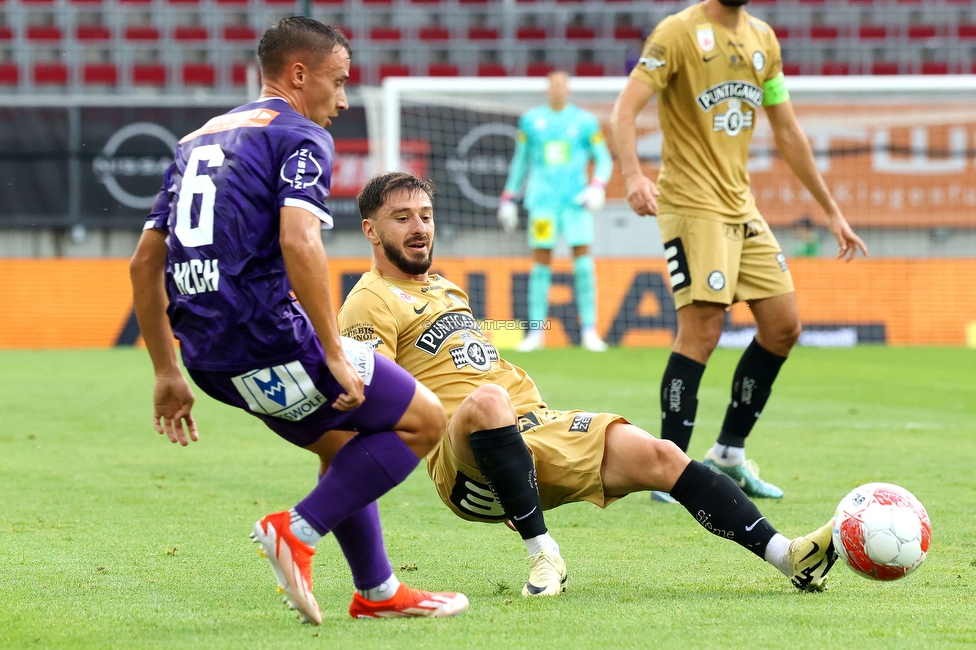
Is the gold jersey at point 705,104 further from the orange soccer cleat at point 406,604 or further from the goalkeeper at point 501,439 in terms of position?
the orange soccer cleat at point 406,604

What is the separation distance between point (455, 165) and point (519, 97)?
1266 millimetres

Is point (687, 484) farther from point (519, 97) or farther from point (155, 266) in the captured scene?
point (519, 97)

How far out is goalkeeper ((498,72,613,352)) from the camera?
1361 cm

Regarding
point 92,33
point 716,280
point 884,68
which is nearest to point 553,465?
point 716,280

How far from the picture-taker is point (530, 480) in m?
3.66

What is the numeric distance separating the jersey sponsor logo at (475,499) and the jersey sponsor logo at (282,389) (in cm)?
81

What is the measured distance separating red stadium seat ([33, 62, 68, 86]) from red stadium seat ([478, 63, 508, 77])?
6800mm

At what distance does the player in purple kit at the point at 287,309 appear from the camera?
3.08m

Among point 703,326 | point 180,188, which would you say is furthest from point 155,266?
point 703,326

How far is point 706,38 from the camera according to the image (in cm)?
559

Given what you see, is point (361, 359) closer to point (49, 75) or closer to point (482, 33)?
point (49, 75)

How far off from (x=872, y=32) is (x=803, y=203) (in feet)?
21.7

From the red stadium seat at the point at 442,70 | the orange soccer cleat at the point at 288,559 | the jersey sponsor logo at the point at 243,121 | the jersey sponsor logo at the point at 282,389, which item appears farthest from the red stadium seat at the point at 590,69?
the orange soccer cleat at the point at 288,559

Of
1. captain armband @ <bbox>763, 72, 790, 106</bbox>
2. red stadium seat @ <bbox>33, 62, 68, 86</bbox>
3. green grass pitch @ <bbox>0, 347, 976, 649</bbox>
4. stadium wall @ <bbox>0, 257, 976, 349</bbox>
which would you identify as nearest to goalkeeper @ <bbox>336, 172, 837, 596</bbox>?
green grass pitch @ <bbox>0, 347, 976, 649</bbox>
